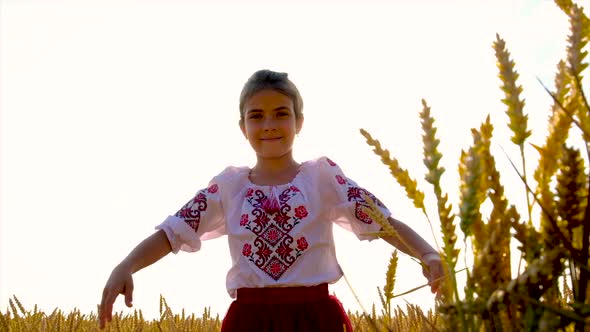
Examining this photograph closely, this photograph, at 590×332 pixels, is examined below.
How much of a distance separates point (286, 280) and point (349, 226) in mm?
370

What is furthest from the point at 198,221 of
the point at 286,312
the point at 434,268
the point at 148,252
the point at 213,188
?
the point at 434,268

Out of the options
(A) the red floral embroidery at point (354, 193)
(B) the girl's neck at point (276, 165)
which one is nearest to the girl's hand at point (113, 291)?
(B) the girl's neck at point (276, 165)

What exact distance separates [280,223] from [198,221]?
0.35 m

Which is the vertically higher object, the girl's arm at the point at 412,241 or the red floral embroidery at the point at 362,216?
the red floral embroidery at the point at 362,216

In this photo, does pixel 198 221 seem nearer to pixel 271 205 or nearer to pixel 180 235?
pixel 180 235

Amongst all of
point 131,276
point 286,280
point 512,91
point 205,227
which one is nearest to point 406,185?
point 512,91

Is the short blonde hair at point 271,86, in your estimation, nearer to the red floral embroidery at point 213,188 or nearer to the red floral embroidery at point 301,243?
the red floral embroidery at point 213,188

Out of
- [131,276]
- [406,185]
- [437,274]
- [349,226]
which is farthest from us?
[349,226]

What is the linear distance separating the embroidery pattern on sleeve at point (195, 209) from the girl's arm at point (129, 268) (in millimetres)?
130

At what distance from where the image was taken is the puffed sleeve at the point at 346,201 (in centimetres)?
241

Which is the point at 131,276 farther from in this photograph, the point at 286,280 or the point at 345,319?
the point at 345,319

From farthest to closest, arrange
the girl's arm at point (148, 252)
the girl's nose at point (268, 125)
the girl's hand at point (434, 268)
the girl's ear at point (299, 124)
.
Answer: the girl's ear at point (299, 124), the girl's nose at point (268, 125), the girl's arm at point (148, 252), the girl's hand at point (434, 268)

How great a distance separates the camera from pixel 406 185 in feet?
2.58

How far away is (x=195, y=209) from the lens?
8.40 feet
